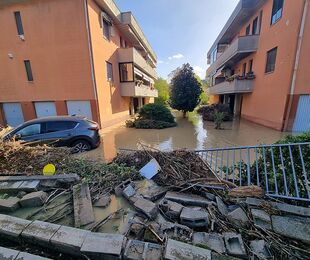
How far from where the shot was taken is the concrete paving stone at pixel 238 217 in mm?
2025

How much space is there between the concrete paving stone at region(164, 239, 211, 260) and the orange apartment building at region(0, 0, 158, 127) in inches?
427

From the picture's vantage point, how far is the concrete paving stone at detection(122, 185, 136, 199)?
270 centimetres

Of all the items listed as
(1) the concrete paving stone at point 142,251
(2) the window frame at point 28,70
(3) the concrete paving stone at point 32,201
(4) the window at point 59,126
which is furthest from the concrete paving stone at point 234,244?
(2) the window frame at point 28,70

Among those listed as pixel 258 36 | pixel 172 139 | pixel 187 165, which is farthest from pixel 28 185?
pixel 258 36

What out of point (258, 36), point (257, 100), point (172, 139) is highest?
point (258, 36)

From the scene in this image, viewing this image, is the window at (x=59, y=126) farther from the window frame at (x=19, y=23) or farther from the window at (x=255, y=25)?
the window at (x=255, y=25)

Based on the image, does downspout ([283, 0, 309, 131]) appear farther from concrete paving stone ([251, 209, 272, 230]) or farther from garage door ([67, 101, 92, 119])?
garage door ([67, 101, 92, 119])

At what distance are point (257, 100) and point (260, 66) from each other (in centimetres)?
260

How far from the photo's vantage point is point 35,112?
12.5 m

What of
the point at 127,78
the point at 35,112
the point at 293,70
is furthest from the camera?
the point at 127,78

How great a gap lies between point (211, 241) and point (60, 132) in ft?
20.5

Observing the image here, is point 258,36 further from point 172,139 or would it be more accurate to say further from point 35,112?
point 35,112

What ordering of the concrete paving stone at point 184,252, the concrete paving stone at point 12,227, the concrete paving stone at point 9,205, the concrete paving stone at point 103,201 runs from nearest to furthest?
the concrete paving stone at point 184,252 < the concrete paving stone at point 12,227 < the concrete paving stone at point 9,205 < the concrete paving stone at point 103,201

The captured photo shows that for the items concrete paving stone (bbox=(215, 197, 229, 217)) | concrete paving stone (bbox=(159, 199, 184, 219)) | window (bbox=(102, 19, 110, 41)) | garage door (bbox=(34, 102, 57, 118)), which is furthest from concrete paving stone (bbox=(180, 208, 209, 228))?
window (bbox=(102, 19, 110, 41))
